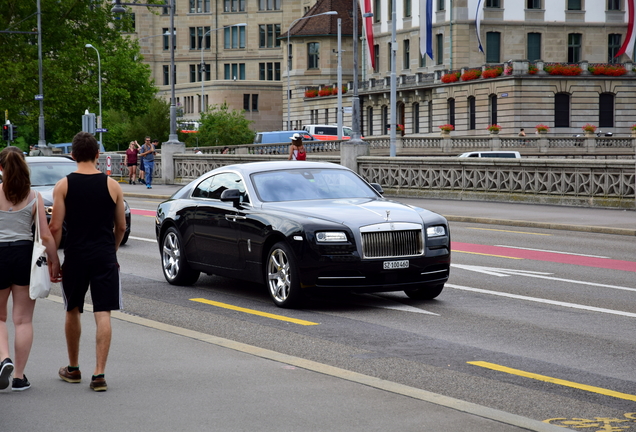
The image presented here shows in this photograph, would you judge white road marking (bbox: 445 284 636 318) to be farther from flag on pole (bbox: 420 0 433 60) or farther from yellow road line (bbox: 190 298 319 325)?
flag on pole (bbox: 420 0 433 60)

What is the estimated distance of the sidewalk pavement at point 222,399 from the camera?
5.91 meters

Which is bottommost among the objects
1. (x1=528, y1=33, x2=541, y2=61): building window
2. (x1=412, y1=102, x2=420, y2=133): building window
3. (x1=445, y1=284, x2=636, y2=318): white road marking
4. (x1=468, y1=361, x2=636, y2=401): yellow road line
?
(x1=445, y1=284, x2=636, y2=318): white road marking

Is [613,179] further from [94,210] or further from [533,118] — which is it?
[533,118]

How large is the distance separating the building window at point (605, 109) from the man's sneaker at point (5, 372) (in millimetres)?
70806

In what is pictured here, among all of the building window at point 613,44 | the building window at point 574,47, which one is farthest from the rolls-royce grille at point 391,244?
the building window at point 613,44

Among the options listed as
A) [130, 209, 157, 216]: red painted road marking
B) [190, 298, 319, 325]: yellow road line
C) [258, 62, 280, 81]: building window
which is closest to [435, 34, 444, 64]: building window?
[258, 62, 280, 81]: building window

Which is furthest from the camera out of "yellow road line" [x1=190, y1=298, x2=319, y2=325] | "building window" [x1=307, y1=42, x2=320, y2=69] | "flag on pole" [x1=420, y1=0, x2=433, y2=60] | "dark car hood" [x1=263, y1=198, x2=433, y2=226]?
"building window" [x1=307, y1=42, x2=320, y2=69]

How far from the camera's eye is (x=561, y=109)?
73312mm

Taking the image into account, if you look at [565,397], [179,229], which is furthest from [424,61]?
[565,397]

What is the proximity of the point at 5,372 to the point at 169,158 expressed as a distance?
35865mm

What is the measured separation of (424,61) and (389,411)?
80.1 meters

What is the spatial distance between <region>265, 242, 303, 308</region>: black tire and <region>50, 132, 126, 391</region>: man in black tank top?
3651 mm

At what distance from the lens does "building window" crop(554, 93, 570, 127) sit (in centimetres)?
7294

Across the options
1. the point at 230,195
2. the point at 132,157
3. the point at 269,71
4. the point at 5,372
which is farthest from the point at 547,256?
the point at 269,71
